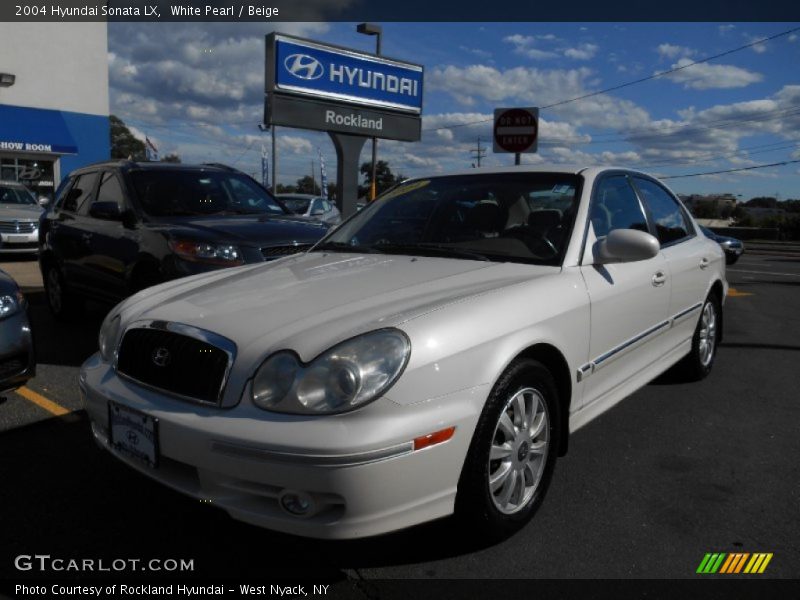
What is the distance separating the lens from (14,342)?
153 inches

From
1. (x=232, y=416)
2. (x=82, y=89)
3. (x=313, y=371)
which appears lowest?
(x=232, y=416)

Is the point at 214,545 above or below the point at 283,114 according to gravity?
below

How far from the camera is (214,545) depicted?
104 inches

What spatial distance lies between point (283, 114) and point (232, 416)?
10335 mm

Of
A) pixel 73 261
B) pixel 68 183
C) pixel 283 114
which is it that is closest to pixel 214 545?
pixel 73 261

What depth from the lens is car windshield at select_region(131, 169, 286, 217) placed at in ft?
19.7

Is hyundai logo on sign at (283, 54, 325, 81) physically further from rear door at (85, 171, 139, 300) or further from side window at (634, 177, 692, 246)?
side window at (634, 177, 692, 246)

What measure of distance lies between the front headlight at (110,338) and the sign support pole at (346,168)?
9.53 meters

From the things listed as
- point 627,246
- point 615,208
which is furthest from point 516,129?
point 627,246

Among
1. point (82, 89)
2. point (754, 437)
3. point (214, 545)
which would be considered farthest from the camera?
point (82, 89)

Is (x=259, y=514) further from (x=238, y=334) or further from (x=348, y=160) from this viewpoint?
(x=348, y=160)

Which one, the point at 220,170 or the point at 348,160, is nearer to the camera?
the point at 220,170

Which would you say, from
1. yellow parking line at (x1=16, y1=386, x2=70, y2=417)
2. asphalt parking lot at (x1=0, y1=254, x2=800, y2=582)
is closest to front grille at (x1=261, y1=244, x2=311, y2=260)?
asphalt parking lot at (x1=0, y1=254, x2=800, y2=582)

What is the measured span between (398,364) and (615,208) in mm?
2081
